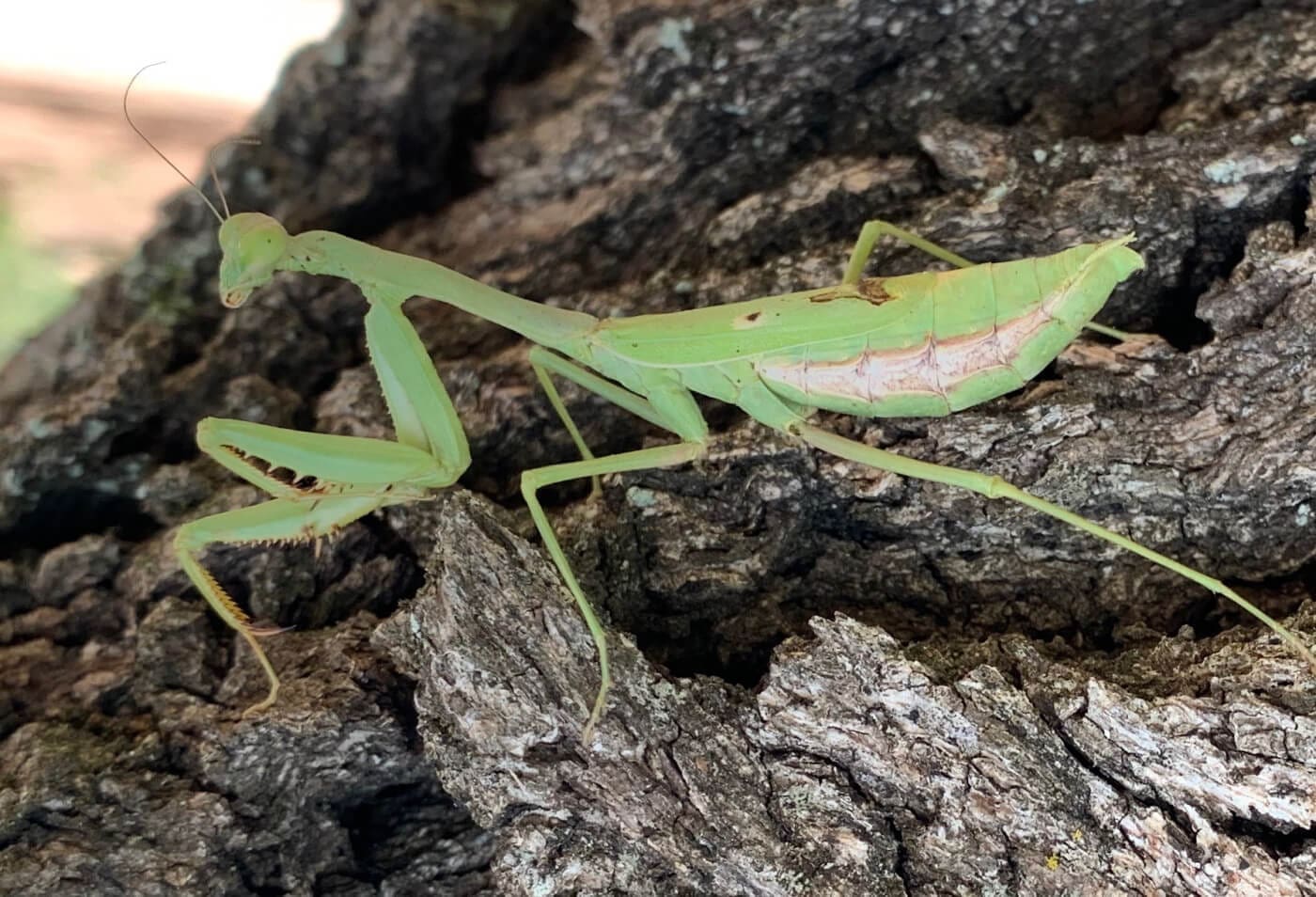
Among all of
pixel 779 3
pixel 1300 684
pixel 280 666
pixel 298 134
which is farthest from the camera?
pixel 298 134


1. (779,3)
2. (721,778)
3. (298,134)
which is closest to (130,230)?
(298,134)

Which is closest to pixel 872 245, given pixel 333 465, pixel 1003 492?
pixel 1003 492

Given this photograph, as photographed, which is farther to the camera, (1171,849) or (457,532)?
(457,532)

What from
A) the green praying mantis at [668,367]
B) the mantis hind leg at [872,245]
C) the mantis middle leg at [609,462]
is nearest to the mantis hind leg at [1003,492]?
the green praying mantis at [668,367]

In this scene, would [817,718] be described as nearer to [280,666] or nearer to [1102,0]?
[280,666]

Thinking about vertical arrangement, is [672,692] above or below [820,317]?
below

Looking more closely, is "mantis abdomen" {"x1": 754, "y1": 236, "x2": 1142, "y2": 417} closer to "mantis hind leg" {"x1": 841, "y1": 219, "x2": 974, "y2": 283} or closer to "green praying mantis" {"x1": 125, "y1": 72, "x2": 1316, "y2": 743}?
"green praying mantis" {"x1": 125, "y1": 72, "x2": 1316, "y2": 743}

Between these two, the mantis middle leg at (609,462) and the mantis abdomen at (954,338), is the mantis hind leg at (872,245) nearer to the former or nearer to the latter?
the mantis abdomen at (954,338)
